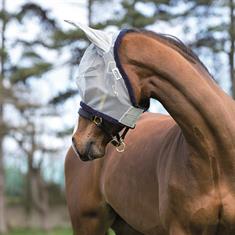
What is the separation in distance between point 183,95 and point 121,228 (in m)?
2.29

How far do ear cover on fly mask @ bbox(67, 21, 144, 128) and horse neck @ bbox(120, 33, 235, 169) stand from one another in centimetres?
9

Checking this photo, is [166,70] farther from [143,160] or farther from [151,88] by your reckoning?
[143,160]

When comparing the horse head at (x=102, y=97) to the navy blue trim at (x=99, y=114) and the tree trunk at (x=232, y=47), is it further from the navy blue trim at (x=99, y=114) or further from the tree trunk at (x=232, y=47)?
the tree trunk at (x=232, y=47)

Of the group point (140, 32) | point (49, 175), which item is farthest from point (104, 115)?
point (49, 175)

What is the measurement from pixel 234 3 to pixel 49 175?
18.0 metres

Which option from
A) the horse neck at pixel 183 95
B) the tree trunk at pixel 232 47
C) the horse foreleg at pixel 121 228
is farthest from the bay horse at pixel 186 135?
the tree trunk at pixel 232 47

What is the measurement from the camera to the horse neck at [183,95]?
3.51 meters

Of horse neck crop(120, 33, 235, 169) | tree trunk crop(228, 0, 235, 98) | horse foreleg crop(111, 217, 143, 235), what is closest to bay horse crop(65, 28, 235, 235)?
horse neck crop(120, 33, 235, 169)

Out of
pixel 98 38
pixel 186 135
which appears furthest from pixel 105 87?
pixel 186 135

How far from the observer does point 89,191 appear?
5.35 m

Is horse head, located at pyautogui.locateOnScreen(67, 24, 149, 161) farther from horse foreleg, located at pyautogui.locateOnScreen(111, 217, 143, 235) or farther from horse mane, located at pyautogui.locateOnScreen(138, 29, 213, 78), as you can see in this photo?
horse foreleg, located at pyautogui.locateOnScreen(111, 217, 143, 235)

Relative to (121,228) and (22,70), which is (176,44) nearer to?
(121,228)

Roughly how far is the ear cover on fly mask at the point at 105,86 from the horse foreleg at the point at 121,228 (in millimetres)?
2109

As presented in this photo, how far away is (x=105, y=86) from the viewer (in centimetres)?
347
